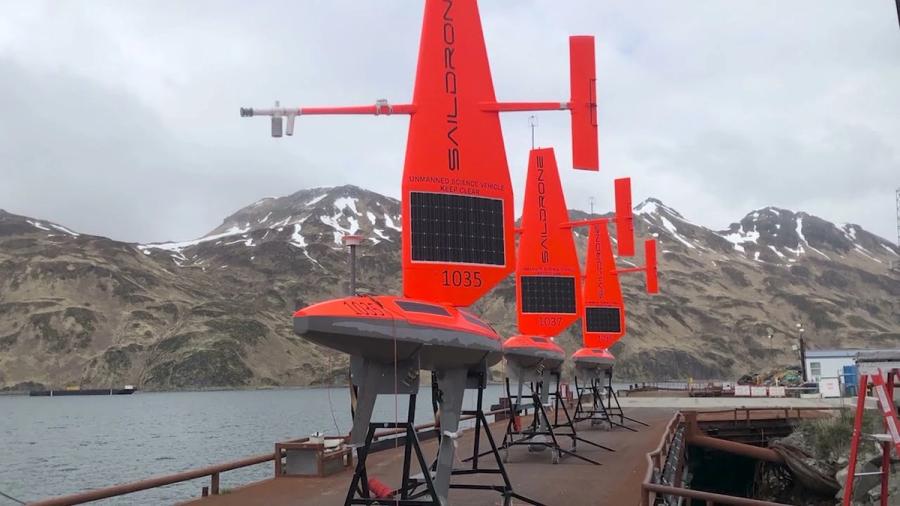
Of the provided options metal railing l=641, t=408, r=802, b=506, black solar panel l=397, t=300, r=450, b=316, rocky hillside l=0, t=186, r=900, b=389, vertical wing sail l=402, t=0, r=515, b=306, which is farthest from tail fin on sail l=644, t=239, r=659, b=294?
rocky hillside l=0, t=186, r=900, b=389

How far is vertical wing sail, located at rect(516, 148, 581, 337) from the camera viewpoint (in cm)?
2203

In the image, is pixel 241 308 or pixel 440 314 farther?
pixel 241 308

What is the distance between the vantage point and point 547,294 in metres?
22.3

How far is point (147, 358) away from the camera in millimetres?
135750

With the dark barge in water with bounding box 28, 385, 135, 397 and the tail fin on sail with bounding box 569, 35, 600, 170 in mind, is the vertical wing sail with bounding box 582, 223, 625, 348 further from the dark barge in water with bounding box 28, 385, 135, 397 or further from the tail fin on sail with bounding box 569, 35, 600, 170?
the dark barge in water with bounding box 28, 385, 135, 397

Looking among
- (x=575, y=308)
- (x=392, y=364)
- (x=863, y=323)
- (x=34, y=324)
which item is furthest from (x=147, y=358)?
(x=863, y=323)

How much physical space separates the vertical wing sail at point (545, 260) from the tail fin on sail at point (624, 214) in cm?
391

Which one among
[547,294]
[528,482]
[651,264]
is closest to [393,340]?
[528,482]

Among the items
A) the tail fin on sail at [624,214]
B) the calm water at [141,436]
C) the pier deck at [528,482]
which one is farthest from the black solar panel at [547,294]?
the tail fin on sail at [624,214]

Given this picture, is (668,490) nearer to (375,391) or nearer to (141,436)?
(375,391)

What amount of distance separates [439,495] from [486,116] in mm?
6394

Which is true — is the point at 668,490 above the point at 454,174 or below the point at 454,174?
below

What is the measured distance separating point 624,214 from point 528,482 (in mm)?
12752

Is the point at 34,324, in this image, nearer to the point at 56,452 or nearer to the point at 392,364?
the point at 56,452
